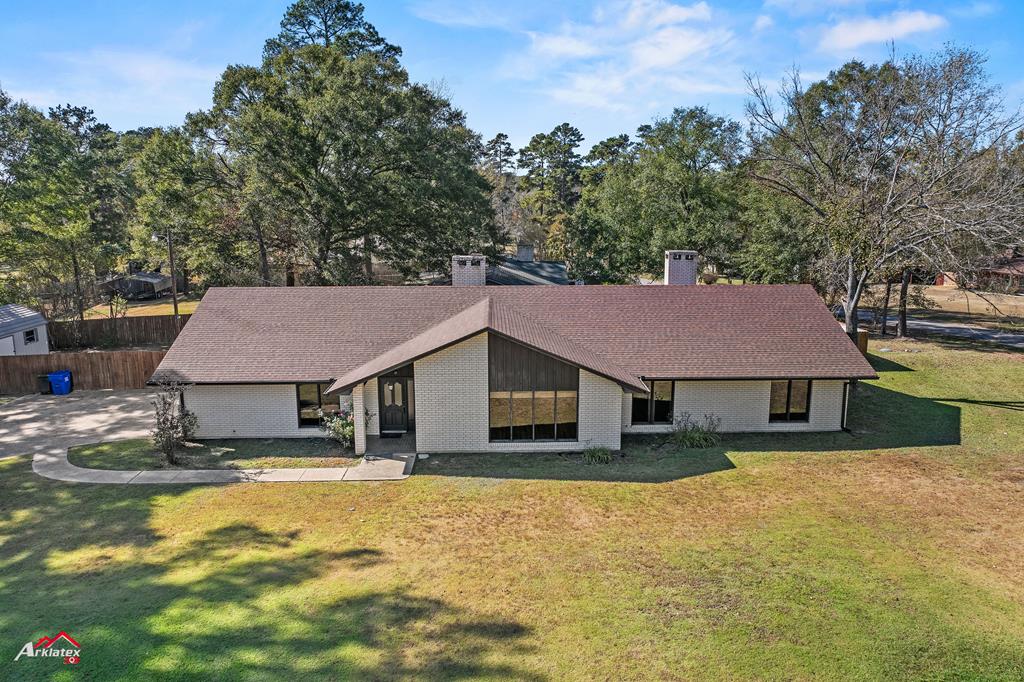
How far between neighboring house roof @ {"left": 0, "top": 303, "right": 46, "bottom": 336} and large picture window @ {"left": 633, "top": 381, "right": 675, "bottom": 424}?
28263 millimetres

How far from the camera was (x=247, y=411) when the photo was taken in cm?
1903

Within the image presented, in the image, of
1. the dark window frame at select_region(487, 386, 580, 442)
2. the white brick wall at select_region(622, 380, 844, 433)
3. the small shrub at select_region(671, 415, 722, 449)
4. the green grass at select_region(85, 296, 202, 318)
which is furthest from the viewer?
the green grass at select_region(85, 296, 202, 318)

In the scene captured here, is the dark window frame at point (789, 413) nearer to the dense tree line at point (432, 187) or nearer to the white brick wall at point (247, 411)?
the dense tree line at point (432, 187)

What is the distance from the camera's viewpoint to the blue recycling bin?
2434 centimetres

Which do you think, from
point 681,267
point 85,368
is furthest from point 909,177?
point 85,368

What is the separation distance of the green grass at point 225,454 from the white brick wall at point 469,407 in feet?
8.63

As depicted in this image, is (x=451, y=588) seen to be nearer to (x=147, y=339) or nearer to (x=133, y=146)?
(x=147, y=339)

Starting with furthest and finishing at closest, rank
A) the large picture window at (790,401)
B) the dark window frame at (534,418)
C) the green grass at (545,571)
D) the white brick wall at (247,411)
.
→ the large picture window at (790,401) < the white brick wall at (247,411) < the dark window frame at (534,418) < the green grass at (545,571)

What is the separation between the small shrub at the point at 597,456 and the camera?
1736 centimetres

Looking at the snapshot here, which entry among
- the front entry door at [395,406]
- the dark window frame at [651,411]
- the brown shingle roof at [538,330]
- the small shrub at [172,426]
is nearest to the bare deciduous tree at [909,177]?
the brown shingle roof at [538,330]

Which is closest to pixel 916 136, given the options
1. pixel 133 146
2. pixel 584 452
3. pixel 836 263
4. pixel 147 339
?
pixel 836 263

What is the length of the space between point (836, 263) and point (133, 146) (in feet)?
191

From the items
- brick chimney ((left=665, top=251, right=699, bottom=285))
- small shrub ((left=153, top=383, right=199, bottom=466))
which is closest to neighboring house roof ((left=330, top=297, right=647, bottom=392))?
small shrub ((left=153, top=383, right=199, bottom=466))

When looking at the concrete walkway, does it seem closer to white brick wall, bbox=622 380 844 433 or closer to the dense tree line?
white brick wall, bbox=622 380 844 433
